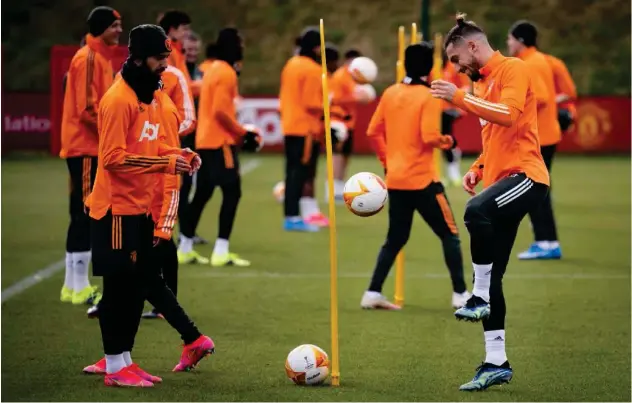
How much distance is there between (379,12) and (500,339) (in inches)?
987

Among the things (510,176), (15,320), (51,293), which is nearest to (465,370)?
(510,176)

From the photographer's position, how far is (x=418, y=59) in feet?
32.1

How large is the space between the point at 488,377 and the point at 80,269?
4.26 metres

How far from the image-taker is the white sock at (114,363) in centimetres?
758

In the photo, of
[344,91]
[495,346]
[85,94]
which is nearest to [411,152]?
[85,94]

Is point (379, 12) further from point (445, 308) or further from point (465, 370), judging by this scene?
point (465, 370)

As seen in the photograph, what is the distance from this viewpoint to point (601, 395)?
738cm

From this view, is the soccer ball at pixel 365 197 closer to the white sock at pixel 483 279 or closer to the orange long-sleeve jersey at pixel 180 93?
the white sock at pixel 483 279

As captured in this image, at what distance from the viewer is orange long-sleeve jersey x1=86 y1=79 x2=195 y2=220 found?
7234 millimetres

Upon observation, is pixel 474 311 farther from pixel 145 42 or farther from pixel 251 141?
pixel 251 141

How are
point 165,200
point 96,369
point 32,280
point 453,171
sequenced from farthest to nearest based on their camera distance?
point 453,171 → point 32,280 → point 96,369 → point 165,200

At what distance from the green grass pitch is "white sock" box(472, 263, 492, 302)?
60cm

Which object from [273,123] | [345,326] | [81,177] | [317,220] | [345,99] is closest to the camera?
[345,326]

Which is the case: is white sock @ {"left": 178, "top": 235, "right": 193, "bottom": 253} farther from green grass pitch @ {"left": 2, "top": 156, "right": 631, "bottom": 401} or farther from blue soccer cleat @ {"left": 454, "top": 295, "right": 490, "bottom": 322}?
blue soccer cleat @ {"left": 454, "top": 295, "right": 490, "bottom": 322}
